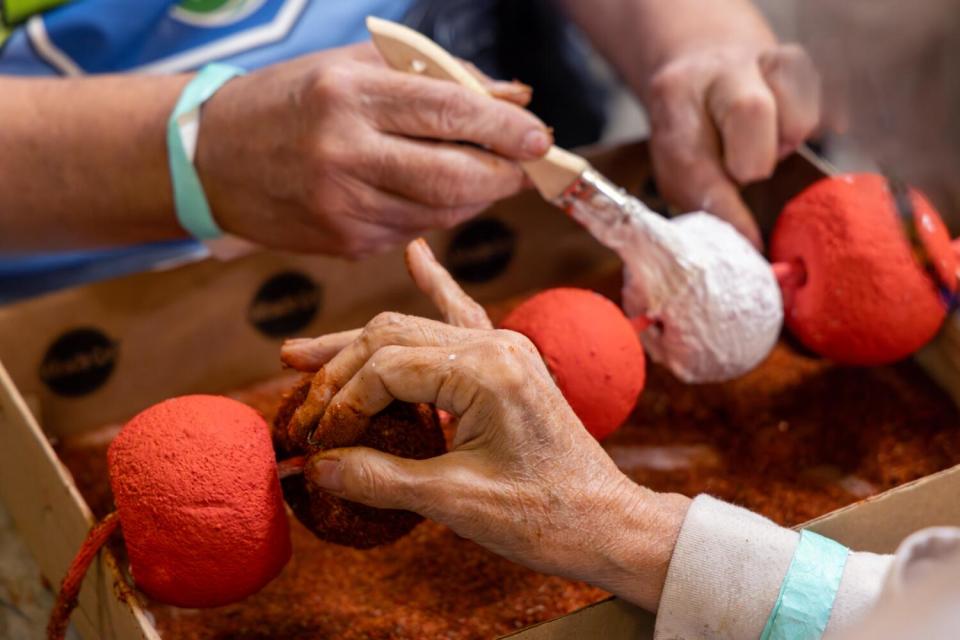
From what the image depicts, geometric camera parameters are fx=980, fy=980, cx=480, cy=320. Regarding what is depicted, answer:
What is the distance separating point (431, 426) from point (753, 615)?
29 cm

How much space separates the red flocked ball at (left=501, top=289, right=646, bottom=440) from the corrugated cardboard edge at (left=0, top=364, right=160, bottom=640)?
1.38 ft

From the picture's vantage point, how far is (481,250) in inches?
52.3

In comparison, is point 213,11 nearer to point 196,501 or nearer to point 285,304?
point 285,304

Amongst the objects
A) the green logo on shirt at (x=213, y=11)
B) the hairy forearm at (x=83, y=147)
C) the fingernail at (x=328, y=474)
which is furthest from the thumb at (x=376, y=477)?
the green logo on shirt at (x=213, y=11)

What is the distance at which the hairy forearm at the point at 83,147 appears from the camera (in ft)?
3.46

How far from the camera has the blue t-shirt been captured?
116cm

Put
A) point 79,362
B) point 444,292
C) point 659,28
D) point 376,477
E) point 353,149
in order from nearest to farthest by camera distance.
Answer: point 376,477 → point 444,292 → point 353,149 → point 79,362 → point 659,28

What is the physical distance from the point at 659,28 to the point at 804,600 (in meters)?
0.83

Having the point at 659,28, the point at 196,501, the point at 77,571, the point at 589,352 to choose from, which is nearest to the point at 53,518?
the point at 77,571

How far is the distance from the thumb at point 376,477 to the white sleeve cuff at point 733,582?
205 millimetres

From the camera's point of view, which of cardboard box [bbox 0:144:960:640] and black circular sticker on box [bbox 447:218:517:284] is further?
black circular sticker on box [bbox 447:218:517:284]

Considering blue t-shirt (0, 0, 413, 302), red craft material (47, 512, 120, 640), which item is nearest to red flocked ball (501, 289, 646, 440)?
red craft material (47, 512, 120, 640)

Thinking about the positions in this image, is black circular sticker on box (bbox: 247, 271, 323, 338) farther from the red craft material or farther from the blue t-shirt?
the red craft material

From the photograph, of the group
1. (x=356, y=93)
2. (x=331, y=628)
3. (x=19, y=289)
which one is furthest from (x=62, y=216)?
(x=331, y=628)
